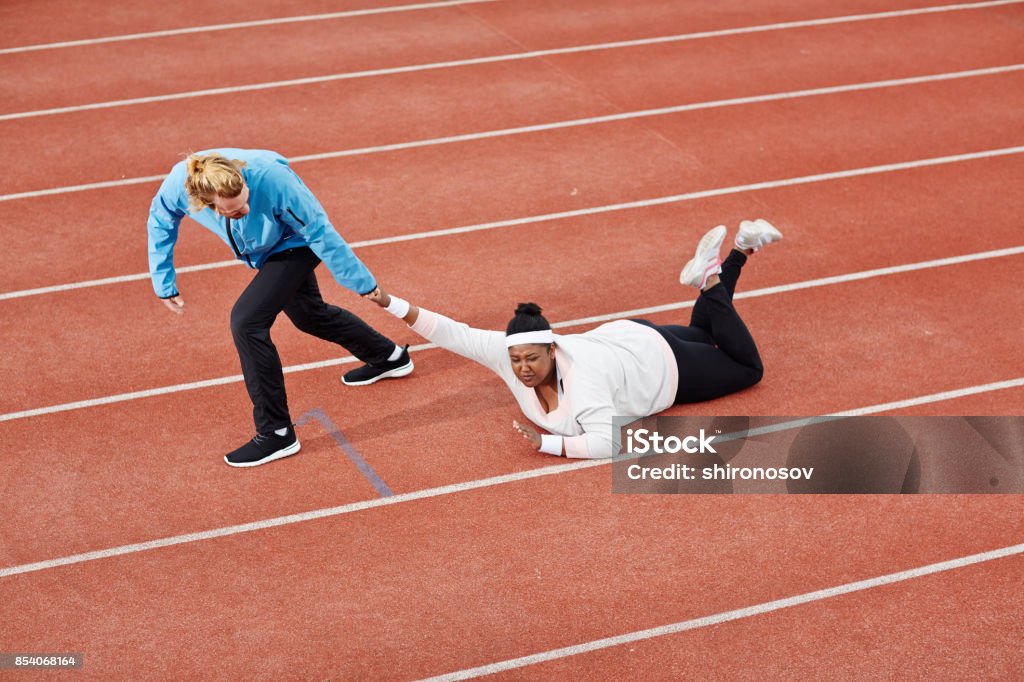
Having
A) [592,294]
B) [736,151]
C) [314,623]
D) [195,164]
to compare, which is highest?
[195,164]

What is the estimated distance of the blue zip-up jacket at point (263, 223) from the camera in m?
4.94

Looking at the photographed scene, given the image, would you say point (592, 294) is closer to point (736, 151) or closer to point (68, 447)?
point (736, 151)

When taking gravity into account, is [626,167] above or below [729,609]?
above

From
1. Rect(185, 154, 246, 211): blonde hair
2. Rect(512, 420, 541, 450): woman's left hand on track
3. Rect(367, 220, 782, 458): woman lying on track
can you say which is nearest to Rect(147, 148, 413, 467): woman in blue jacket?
Rect(185, 154, 246, 211): blonde hair

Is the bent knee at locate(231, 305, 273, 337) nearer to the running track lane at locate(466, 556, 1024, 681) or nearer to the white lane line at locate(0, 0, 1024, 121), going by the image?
the running track lane at locate(466, 556, 1024, 681)

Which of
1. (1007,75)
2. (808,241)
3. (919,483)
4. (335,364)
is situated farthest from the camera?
(1007,75)

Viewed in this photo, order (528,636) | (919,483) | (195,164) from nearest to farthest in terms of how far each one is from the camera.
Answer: (528,636) → (195,164) → (919,483)

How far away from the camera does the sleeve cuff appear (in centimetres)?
522

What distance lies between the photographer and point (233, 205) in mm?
4785

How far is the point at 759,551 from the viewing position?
4891mm

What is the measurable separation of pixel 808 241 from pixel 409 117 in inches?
139

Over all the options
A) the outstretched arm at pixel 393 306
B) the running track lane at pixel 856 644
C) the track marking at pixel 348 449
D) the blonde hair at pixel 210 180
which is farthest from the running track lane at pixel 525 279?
the running track lane at pixel 856 644

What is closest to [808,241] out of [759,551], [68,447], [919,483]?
[919,483]

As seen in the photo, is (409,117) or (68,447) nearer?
(68,447)
